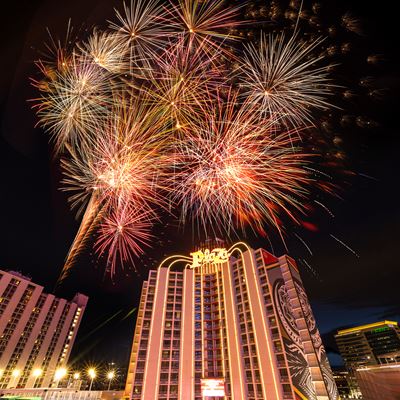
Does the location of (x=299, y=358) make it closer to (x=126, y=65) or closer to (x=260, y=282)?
(x=260, y=282)

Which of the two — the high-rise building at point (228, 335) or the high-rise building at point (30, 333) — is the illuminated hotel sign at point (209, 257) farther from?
the high-rise building at point (30, 333)

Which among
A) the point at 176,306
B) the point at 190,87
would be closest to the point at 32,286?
the point at 176,306

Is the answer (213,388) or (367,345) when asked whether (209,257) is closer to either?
(213,388)

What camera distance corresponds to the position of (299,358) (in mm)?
45562

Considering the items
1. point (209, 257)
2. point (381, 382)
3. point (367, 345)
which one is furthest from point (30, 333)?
point (367, 345)

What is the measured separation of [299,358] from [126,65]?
180 feet

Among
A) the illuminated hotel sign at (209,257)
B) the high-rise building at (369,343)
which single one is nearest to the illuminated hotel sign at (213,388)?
the illuminated hotel sign at (209,257)

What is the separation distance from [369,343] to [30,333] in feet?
572

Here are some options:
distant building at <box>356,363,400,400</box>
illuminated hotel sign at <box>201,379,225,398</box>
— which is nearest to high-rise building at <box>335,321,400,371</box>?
illuminated hotel sign at <box>201,379,225,398</box>

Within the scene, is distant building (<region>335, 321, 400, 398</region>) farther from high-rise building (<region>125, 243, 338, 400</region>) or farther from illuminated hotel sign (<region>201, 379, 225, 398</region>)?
illuminated hotel sign (<region>201, 379, 225, 398</region>)

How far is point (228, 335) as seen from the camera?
50.5m

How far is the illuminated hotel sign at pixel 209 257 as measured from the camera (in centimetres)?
6203

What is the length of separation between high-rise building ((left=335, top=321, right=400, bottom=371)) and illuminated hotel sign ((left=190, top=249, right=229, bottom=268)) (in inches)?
5254

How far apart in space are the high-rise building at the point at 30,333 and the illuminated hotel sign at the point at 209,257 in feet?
164
